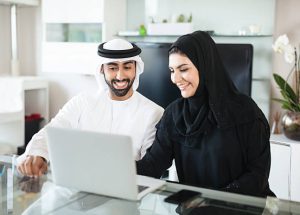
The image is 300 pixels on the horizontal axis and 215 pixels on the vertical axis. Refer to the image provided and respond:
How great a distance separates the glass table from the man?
505 millimetres

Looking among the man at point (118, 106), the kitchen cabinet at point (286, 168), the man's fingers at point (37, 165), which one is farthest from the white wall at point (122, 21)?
the man's fingers at point (37, 165)

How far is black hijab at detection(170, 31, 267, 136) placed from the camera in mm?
1604

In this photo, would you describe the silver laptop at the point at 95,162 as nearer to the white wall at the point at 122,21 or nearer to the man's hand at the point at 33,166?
the man's hand at the point at 33,166

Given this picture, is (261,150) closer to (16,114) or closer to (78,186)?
(78,186)

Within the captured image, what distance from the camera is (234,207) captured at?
124 centimetres

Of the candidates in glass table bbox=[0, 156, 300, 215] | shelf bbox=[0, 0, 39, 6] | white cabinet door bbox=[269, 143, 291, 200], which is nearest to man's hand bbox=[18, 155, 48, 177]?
glass table bbox=[0, 156, 300, 215]

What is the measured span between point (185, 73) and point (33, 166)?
69 centimetres

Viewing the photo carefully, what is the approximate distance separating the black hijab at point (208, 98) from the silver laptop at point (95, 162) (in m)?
0.45

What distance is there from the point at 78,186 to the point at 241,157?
2.27 feet

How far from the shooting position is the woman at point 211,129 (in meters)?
1.61

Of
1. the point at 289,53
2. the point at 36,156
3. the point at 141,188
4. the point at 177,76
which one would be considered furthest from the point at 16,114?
the point at 141,188

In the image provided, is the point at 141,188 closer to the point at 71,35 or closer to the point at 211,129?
the point at 211,129

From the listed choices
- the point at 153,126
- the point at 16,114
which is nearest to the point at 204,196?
the point at 153,126

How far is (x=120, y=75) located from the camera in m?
2.04
